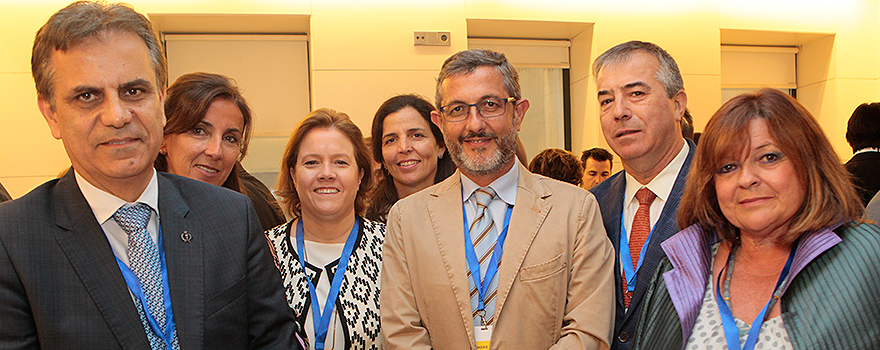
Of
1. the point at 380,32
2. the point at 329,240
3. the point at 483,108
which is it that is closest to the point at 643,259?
the point at 483,108

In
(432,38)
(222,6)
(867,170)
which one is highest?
(222,6)

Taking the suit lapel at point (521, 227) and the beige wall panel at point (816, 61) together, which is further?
the beige wall panel at point (816, 61)

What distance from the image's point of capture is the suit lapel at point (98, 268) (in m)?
1.43

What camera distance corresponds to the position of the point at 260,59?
6.64 meters

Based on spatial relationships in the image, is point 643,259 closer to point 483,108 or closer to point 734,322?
point 734,322

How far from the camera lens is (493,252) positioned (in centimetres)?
216

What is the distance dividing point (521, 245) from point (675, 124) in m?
0.89

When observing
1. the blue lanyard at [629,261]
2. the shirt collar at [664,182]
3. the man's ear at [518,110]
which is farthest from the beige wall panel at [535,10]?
the blue lanyard at [629,261]

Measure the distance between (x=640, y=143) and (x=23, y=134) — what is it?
5.97m

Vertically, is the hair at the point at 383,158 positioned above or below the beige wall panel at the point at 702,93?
below

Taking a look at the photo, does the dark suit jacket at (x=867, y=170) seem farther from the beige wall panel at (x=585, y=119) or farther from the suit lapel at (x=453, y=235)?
the suit lapel at (x=453, y=235)

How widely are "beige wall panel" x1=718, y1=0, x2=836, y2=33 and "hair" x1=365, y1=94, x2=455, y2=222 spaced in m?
5.01

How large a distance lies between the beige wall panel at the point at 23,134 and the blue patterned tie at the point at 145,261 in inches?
200

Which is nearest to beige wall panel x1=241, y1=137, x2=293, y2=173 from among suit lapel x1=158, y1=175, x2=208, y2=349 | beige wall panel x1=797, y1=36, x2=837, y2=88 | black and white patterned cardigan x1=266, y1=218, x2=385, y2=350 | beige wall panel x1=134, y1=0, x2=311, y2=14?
beige wall panel x1=134, y1=0, x2=311, y2=14
